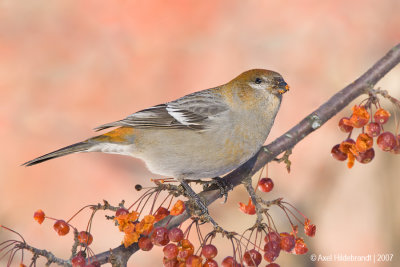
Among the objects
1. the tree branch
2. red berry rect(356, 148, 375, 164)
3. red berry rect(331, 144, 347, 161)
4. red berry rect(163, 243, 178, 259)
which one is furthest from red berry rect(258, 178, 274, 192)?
red berry rect(163, 243, 178, 259)

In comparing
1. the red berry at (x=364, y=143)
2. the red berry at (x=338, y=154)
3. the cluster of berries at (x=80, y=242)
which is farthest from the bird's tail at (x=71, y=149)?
the red berry at (x=364, y=143)

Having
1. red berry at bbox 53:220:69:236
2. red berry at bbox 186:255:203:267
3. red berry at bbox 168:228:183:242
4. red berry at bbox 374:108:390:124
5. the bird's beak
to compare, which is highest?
the bird's beak

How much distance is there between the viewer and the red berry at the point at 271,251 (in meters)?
1.82

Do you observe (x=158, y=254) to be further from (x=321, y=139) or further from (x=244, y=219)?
(x=321, y=139)

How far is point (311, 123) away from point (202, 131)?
1.97 feet

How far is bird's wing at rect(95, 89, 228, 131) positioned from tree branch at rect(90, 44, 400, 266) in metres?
0.37

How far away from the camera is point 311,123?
89.7 inches

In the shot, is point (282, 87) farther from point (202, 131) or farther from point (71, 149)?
point (71, 149)

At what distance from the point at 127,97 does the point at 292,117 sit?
3.70 ft

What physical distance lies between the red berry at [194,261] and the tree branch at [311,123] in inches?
11.0

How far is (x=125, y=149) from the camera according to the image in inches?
103

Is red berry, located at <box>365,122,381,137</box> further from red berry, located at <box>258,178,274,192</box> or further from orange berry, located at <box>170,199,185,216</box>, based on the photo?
orange berry, located at <box>170,199,185,216</box>

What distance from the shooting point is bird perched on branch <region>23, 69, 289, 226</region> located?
2.41 m

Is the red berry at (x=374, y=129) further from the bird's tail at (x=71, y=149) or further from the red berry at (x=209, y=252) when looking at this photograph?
the bird's tail at (x=71, y=149)
